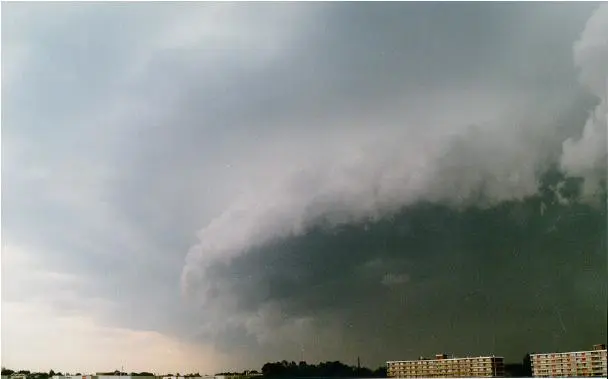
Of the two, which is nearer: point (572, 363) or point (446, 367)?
point (572, 363)

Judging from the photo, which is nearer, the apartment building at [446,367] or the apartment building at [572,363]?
the apartment building at [572,363]

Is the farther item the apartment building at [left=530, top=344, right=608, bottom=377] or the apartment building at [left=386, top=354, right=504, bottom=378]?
the apartment building at [left=386, top=354, right=504, bottom=378]

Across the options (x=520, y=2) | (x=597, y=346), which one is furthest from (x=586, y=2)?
(x=597, y=346)

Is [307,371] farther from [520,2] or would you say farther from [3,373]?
[520,2]
